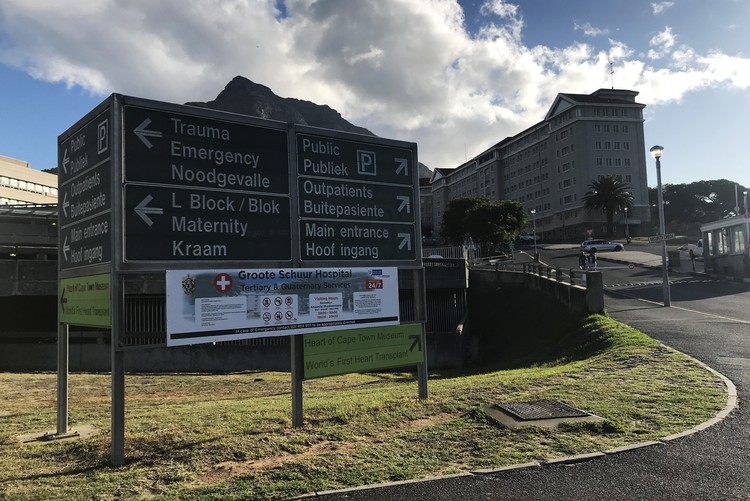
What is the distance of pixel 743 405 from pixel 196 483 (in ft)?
25.0

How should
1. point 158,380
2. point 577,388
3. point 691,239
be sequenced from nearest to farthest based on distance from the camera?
1. point 577,388
2. point 158,380
3. point 691,239

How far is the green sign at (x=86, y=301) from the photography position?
6621 millimetres

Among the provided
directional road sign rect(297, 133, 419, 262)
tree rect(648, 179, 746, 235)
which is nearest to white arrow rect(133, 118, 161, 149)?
directional road sign rect(297, 133, 419, 262)

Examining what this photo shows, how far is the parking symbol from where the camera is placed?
9.06 metres

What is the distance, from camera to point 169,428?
7.42 meters

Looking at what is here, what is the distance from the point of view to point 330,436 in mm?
6801

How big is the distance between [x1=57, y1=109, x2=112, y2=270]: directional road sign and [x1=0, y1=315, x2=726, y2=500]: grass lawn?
8.32 ft

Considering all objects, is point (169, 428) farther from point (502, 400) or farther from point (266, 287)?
point (502, 400)

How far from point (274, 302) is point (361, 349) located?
1752mm

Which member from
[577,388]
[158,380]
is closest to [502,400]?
[577,388]

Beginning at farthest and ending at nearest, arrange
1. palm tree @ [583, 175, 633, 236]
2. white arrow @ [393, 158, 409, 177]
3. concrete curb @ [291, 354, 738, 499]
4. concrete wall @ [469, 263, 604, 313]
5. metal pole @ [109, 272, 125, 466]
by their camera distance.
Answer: palm tree @ [583, 175, 633, 236] < concrete wall @ [469, 263, 604, 313] < white arrow @ [393, 158, 409, 177] < metal pole @ [109, 272, 125, 466] < concrete curb @ [291, 354, 738, 499]

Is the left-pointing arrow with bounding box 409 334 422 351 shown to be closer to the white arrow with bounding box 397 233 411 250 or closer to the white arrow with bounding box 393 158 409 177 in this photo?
the white arrow with bounding box 397 233 411 250

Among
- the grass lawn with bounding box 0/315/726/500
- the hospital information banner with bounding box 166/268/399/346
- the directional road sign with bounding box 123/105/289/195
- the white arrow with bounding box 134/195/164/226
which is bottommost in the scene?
the grass lawn with bounding box 0/315/726/500

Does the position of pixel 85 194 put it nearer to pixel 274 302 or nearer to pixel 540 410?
pixel 274 302
